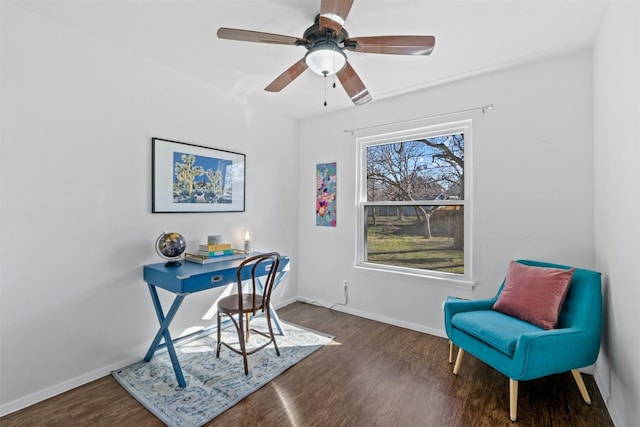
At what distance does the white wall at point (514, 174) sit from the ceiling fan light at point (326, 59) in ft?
4.59

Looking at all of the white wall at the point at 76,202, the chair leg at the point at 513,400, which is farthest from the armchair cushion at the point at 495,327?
the white wall at the point at 76,202

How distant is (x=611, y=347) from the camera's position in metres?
1.83

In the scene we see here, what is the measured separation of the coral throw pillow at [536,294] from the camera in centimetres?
190

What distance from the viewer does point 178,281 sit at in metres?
2.07

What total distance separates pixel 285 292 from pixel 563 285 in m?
2.79

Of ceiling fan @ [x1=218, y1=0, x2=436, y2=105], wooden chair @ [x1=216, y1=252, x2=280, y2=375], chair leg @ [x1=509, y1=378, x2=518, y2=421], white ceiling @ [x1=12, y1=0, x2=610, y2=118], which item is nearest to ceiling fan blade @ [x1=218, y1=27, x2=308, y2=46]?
ceiling fan @ [x1=218, y1=0, x2=436, y2=105]

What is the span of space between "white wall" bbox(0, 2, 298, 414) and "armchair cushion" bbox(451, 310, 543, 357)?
231 centimetres

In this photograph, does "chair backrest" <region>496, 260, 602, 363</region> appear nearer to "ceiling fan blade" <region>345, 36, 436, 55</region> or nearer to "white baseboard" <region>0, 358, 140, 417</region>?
"ceiling fan blade" <region>345, 36, 436, 55</region>

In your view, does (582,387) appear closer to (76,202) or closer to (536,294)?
(536,294)

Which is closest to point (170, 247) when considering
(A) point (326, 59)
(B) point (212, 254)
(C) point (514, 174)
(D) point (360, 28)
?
(B) point (212, 254)

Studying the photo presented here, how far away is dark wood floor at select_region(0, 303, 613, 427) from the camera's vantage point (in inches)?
67.9

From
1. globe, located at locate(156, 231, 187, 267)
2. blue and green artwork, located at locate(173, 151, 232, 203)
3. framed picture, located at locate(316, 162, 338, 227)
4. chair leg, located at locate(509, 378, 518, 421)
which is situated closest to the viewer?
chair leg, located at locate(509, 378, 518, 421)

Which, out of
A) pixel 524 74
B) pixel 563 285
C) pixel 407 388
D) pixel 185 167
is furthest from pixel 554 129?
pixel 185 167

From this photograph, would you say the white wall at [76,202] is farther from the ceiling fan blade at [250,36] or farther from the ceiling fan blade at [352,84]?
the ceiling fan blade at [352,84]
